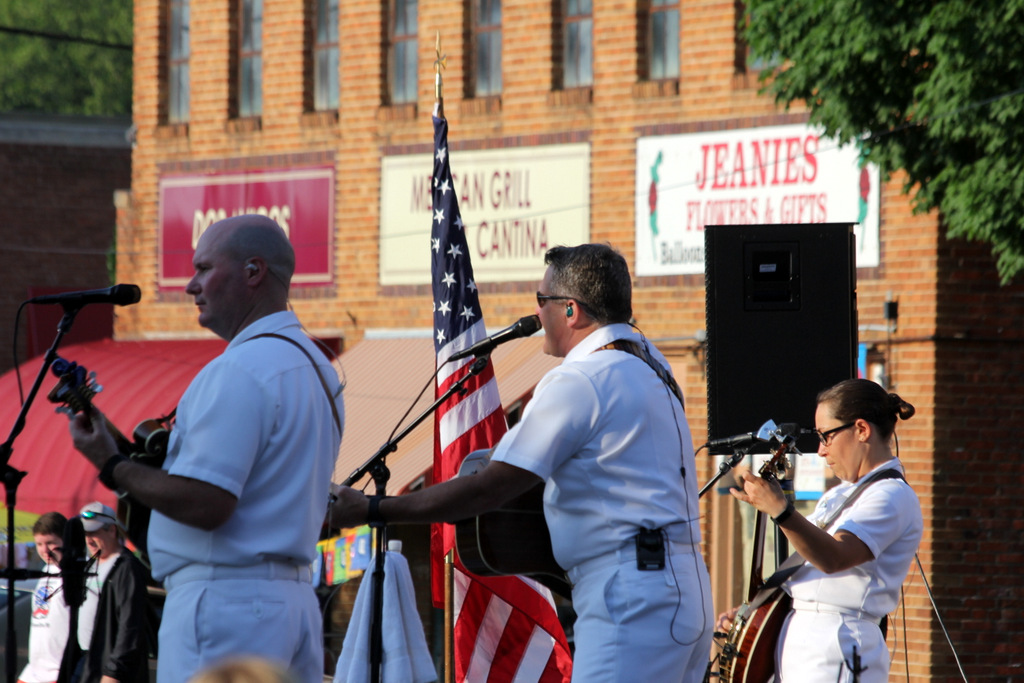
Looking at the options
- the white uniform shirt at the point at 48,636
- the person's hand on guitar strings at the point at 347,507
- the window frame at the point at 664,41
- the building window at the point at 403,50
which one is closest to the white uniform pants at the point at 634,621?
the person's hand on guitar strings at the point at 347,507

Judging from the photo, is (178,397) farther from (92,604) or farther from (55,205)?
(55,205)

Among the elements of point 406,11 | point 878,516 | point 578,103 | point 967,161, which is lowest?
point 878,516

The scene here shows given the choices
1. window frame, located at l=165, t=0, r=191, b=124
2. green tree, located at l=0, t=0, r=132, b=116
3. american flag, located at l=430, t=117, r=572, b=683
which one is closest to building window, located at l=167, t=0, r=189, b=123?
window frame, located at l=165, t=0, r=191, b=124

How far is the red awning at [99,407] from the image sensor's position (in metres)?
14.5

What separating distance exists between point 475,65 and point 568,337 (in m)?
10.4

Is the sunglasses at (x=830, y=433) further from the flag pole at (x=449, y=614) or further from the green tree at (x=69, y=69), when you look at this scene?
the green tree at (x=69, y=69)

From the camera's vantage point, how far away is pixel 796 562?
17.7ft

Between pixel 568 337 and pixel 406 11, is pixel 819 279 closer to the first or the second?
pixel 568 337

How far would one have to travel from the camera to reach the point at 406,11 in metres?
14.9

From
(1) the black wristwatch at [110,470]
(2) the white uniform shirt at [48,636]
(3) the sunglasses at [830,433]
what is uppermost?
(1) the black wristwatch at [110,470]

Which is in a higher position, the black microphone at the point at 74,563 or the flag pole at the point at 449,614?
the black microphone at the point at 74,563

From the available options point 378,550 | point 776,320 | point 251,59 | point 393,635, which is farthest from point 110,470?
point 251,59

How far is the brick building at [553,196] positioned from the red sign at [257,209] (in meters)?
0.02

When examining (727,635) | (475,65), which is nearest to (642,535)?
(727,635)
